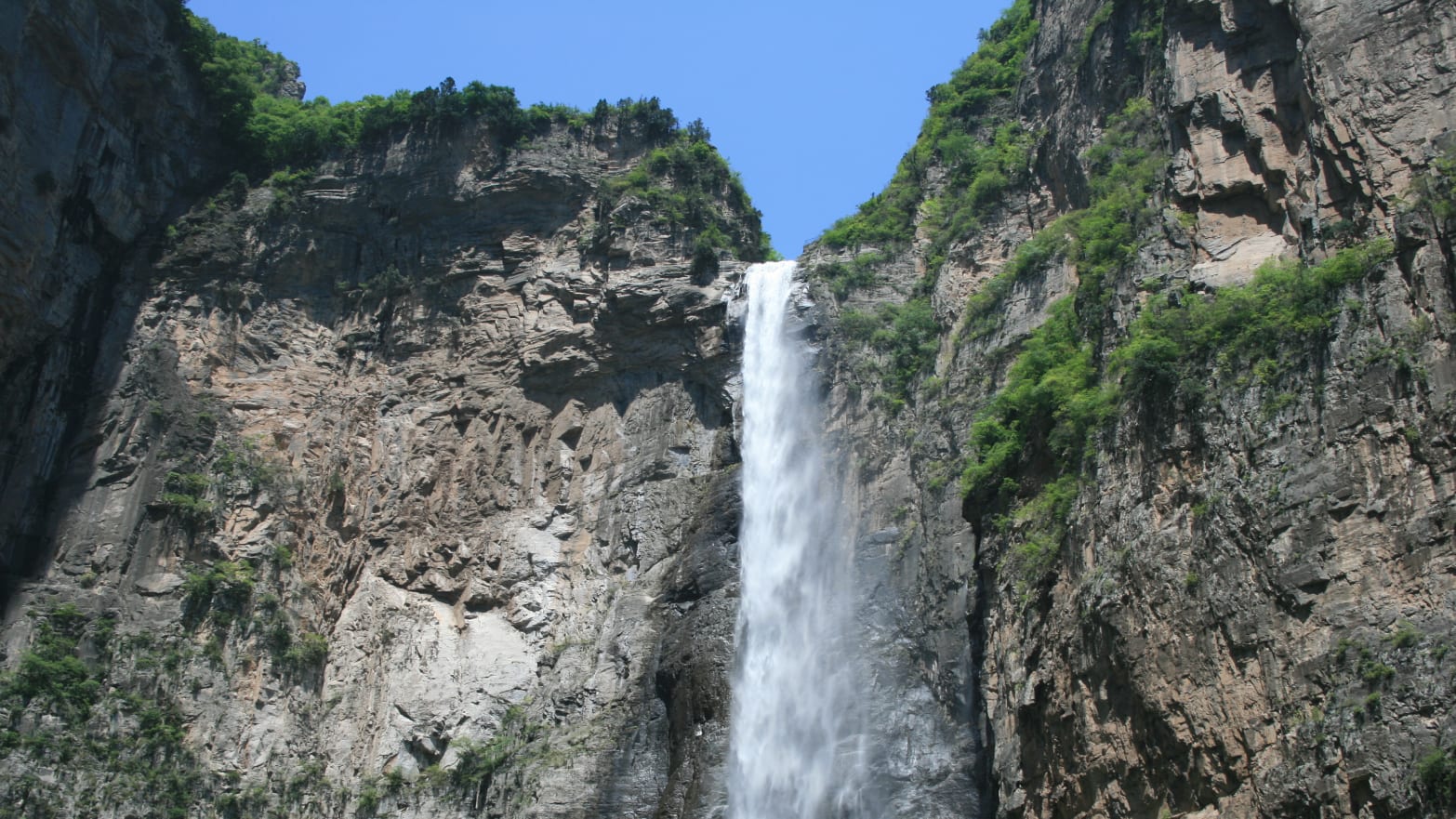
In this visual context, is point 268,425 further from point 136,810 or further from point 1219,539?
point 1219,539

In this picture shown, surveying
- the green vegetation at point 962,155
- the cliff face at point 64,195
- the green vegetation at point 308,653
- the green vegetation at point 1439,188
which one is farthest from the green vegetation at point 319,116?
the green vegetation at point 1439,188

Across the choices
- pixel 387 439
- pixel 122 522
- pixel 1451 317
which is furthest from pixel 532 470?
pixel 1451 317

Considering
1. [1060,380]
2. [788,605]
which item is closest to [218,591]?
[788,605]

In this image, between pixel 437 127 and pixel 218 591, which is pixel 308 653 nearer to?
pixel 218 591

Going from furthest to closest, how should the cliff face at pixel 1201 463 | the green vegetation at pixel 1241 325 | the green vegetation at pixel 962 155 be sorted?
the green vegetation at pixel 962 155 → the green vegetation at pixel 1241 325 → the cliff face at pixel 1201 463

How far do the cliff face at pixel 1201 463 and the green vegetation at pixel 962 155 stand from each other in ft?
10.6

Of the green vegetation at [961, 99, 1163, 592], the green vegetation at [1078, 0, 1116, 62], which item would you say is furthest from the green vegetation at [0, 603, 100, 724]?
the green vegetation at [1078, 0, 1116, 62]

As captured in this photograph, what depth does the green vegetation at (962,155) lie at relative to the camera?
3272 centimetres

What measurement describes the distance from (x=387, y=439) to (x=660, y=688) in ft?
34.0

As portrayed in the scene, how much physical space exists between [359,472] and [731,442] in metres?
9.26

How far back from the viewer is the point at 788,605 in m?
28.7

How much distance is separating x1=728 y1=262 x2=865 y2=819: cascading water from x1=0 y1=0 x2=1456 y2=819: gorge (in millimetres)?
110

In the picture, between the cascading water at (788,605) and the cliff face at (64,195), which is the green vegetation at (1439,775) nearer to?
the cascading water at (788,605)

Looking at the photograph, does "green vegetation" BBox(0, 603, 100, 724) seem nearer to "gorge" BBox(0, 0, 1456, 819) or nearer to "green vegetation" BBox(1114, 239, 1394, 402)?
"gorge" BBox(0, 0, 1456, 819)
